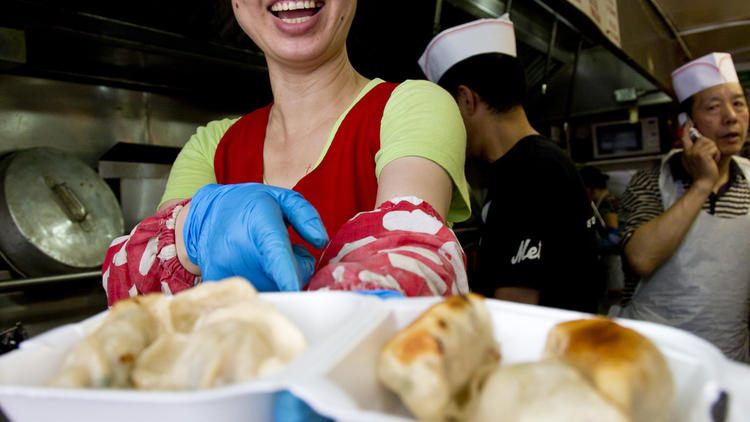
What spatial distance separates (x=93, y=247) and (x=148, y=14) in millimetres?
1371

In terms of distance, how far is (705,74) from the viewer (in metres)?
3.15

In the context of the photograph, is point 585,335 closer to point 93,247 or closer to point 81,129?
point 93,247

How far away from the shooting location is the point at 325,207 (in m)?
1.24

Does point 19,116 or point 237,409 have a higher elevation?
point 19,116

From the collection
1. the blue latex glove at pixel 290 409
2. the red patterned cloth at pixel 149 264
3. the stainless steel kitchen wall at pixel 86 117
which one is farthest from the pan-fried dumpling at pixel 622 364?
the stainless steel kitchen wall at pixel 86 117

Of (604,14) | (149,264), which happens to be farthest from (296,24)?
(604,14)

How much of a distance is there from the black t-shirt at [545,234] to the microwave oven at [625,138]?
4.65 metres

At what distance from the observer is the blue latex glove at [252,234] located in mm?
726

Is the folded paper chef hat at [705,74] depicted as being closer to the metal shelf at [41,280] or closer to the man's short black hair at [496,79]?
the man's short black hair at [496,79]

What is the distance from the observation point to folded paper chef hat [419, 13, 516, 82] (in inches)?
99.1

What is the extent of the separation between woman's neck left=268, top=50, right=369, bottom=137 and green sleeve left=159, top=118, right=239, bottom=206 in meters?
0.27

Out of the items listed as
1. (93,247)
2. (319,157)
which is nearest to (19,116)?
(93,247)

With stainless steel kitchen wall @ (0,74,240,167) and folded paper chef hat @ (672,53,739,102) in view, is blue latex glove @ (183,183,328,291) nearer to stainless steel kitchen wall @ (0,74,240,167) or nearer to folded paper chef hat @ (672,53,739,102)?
stainless steel kitchen wall @ (0,74,240,167)

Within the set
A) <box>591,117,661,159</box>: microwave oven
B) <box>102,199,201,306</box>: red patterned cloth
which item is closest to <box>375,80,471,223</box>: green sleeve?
<box>102,199,201,306</box>: red patterned cloth
